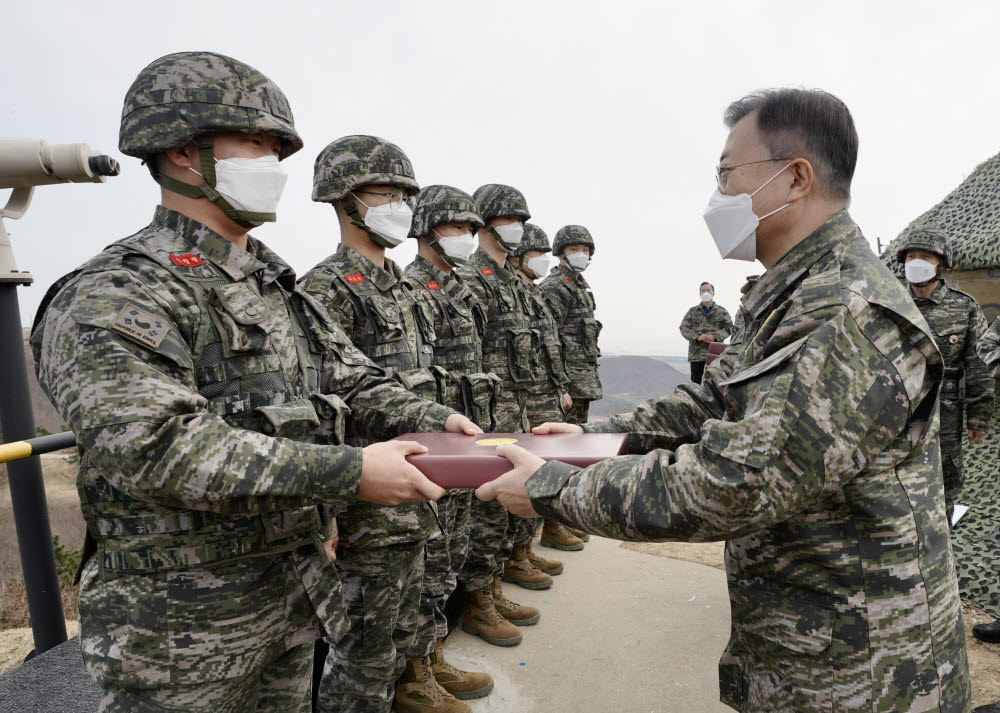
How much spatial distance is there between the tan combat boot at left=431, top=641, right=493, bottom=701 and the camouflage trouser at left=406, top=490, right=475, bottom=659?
6.4 inches

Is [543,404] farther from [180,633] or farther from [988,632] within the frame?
[180,633]

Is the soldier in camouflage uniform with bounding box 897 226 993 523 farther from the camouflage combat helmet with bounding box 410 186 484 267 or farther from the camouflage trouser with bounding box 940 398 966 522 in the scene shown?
the camouflage combat helmet with bounding box 410 186 484 267

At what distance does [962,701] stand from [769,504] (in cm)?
90

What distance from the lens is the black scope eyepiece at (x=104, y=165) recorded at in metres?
3.04

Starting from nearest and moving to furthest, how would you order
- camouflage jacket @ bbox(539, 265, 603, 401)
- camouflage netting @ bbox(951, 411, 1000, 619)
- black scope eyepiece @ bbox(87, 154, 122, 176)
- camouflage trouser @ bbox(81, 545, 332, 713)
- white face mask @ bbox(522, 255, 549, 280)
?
camouflage trouser @ bbox(81, 545, 332, 713) → black scope eyepiece @ bbox(87, 154, 122, 176) → camouflage netting @ bbox(951, 411, 1000, 619) → white face mask @ bbox(522, 255, 549, 280) → camouflage jacket @ bbox(539, 265, 603, 401)

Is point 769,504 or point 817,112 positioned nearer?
point 769,504

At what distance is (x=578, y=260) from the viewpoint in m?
7.83

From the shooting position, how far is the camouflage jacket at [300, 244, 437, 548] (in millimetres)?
2891

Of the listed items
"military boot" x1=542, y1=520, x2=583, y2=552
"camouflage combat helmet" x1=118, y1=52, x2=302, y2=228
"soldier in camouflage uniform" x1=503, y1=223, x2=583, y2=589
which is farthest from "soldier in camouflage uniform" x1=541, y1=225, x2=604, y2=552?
"camouflage combat helmet" x1=118, y1=52, x2=302, y2=228

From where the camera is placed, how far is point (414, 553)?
304 cm

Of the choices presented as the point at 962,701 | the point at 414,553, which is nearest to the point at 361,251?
the point at 414,553

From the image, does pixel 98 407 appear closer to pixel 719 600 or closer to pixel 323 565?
pixel 323 565

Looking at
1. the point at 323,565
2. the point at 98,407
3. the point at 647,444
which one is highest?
the point at 98,407

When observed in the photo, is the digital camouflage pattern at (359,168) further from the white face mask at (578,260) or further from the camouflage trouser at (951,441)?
the camouflage trouser at (951,441)
